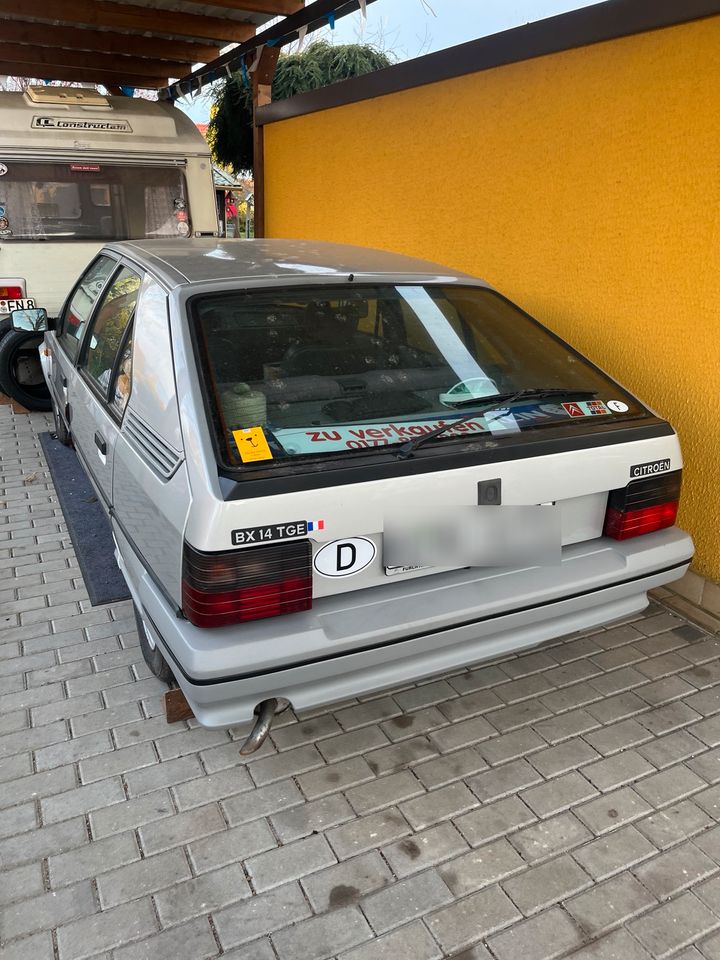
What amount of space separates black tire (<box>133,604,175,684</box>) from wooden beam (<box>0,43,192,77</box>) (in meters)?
7.91

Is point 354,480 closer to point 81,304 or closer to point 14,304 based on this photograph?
point 81,304

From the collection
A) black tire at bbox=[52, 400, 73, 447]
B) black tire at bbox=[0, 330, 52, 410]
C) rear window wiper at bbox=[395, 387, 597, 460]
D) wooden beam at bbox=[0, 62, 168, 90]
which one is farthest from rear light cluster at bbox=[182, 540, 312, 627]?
wooden beam at bbox=[0, 62, 168, 90]

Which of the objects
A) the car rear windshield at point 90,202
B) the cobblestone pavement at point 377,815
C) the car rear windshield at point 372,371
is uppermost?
the car rear windshield at point 90,202

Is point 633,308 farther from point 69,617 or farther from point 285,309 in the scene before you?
point 69,617

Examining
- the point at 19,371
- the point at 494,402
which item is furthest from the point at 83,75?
the point at 494,402

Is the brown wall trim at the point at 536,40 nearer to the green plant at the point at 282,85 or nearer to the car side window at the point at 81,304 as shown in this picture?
the car side window at the point at 81,304

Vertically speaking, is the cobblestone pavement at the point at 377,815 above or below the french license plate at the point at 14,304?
below

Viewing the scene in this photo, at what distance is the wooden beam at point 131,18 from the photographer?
6.65 metres

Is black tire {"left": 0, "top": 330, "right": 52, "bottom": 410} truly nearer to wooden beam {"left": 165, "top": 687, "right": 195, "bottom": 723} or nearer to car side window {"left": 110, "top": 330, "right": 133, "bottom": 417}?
car side window {"left": 110, "top": 330, "right": 133, "bottom": 417}

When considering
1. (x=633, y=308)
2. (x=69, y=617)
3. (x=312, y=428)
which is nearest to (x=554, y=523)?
(x=312, y=428)

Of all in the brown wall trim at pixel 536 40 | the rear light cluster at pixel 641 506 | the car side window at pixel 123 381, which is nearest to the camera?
the rear light cluster at pixel 641 506

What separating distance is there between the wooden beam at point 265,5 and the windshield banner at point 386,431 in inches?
213

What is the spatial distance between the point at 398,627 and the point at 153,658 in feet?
3.87

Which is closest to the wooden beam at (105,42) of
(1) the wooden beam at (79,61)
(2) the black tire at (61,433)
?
(1) the wooden beam at (79,61)
